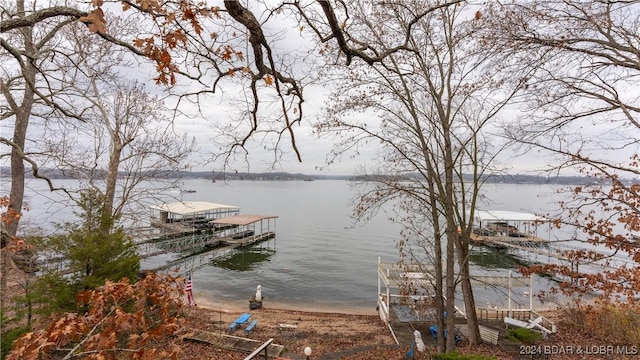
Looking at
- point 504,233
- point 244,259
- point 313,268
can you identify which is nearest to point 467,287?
point 313,268

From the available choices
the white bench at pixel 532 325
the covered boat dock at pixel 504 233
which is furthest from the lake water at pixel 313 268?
the white bench at pixel 532 325

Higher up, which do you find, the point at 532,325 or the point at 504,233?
the point at 532,325

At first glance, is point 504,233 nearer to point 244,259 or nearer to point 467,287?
point 244,259

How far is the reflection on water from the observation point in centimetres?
3139

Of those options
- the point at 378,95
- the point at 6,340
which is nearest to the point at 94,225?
the point at 6,340

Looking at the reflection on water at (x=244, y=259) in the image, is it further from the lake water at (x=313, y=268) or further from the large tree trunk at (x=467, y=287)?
the large tree trunk at (x=467, y=287)

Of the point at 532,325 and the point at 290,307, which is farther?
the point at 290,307

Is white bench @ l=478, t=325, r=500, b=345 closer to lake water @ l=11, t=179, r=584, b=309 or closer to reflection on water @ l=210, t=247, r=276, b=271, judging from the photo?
lake water @ l=11, t=179, r=584, b=309

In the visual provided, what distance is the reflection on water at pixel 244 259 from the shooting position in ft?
103

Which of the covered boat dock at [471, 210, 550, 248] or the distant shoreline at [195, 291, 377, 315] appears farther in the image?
the covered boat dock at [471, 210, 550, 248]

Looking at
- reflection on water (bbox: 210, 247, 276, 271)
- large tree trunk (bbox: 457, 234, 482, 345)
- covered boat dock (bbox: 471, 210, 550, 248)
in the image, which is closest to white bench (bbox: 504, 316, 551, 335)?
large tree trunk (bbox: 457, 234, 482, 345)

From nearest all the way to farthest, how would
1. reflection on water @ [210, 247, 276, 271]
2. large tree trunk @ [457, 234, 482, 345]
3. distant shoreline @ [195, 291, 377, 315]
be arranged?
large tree trunk @ [457, 234, 482, 345], distant shoreline @ [195, 291, 377, 315], reflection on water @ [210, 247, 276, 271]

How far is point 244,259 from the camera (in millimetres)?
34031

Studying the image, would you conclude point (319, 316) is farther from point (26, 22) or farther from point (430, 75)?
point (26, 22)
